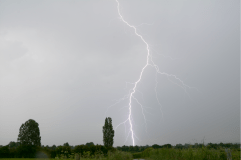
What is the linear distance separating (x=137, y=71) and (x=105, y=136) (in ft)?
60.5

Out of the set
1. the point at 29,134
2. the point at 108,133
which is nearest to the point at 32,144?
the point at 29,134

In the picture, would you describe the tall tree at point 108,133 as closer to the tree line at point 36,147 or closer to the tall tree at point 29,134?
the tree line at point 36,147

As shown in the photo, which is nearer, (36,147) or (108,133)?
(36,147)

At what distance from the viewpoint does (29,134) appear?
30578 millimetres

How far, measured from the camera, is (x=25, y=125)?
3169 centimetres

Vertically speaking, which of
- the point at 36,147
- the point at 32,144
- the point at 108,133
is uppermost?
the point at 108,133

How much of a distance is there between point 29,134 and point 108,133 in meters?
15.2

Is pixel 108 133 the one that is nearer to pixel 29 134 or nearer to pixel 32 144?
pixel 32 144

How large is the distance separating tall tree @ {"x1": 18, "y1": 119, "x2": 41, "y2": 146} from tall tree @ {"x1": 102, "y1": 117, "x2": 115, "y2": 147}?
13.0m

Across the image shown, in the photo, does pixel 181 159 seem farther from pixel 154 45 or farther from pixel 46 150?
pixel 46 150

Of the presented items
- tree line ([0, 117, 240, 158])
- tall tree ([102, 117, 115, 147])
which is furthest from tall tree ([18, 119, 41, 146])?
tall tree ([102, 117, 115, 147])

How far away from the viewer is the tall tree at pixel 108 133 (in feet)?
103

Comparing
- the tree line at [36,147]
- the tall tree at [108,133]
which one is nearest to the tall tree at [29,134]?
the tree line at [36,147]

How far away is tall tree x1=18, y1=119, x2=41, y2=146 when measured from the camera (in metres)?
30.0
